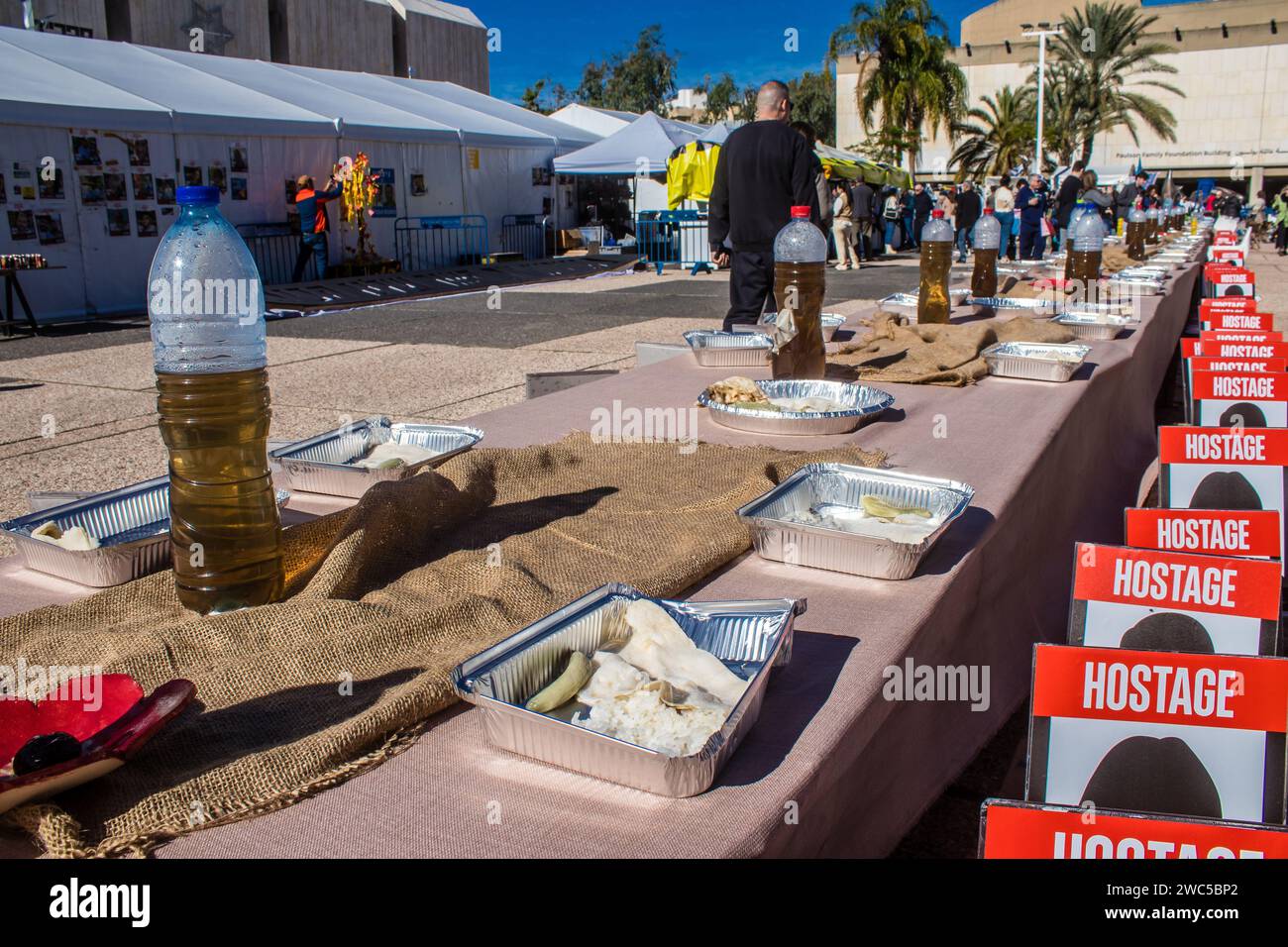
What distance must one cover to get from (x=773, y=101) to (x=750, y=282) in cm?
89

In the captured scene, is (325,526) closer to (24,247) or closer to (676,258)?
(24,247)

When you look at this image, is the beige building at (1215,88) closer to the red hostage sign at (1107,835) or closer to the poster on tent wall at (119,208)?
the poster on tent wall at (119,208)

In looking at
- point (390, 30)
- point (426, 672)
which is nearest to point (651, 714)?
point (426, 672)

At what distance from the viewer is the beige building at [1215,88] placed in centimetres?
4625

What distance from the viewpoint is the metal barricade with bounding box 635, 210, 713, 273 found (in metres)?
18.8

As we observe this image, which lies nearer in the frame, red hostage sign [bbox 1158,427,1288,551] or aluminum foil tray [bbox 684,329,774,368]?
red hostage sign [bbox 1158,427,1288,551]

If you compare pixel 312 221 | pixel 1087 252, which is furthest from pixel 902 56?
pixel 1087 252

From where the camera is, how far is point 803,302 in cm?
313

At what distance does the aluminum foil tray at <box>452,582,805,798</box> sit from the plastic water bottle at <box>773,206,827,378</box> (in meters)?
1.84

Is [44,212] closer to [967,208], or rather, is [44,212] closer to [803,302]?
[803,302]

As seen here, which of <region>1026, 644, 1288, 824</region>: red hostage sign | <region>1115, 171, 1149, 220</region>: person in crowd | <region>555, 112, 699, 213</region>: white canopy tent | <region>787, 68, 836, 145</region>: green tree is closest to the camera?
<region>1026, 644, 1288, 824</region>: red hostage sign

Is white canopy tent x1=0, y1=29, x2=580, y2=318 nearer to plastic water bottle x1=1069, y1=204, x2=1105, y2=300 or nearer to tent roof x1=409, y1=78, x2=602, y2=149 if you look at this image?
tent roof x1=409, y1=78, x2=602, y2=149

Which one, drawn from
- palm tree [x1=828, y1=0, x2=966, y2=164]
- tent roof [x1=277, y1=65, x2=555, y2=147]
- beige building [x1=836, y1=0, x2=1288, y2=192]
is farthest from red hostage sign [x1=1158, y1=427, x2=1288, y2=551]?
beige building [x1=836, y1=0, x2=1288, y2=192]
